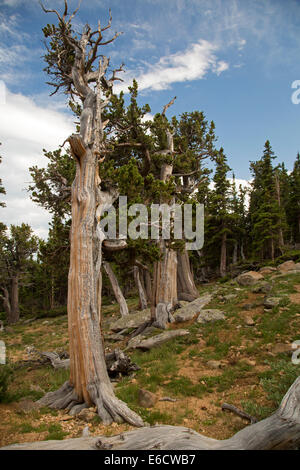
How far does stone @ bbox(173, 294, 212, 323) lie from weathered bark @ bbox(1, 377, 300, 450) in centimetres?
837

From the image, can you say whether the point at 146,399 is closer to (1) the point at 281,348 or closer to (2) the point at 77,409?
(2) the point at 77,409

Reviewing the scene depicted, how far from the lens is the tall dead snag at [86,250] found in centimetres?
593

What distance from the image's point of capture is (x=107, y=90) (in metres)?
10.3

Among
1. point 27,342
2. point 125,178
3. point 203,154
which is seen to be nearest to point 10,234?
point 27,342

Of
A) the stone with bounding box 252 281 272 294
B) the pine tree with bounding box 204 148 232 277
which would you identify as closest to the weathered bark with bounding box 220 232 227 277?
the pine tree with bounding box 204 148 232 277

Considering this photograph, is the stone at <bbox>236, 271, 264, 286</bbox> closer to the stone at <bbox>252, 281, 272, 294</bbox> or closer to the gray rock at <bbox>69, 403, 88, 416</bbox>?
the stone at <bbox>252, 281, 272, 294</bbox>

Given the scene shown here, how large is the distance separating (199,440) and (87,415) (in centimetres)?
260

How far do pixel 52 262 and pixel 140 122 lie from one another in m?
8.22

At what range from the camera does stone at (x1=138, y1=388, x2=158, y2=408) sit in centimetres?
578

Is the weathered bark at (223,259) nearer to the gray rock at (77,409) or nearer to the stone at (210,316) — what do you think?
the stone at (210,316)

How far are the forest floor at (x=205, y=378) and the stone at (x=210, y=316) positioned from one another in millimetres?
298

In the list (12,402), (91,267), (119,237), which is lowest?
(12,402)
